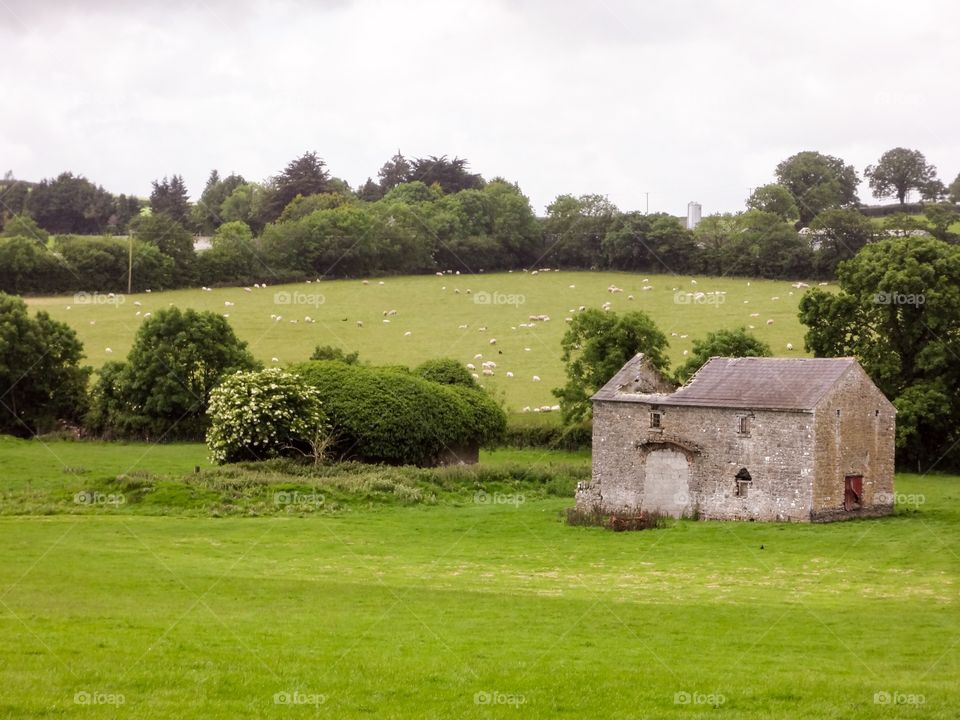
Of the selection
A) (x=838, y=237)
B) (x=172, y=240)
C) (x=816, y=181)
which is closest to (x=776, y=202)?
(x=816, y=181)

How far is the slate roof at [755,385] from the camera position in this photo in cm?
4738

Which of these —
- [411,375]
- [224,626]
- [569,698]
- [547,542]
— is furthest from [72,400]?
[569,698]

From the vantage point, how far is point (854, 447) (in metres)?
48.7

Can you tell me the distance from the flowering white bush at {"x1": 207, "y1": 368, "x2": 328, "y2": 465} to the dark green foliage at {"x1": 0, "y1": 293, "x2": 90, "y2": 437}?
71.6ft

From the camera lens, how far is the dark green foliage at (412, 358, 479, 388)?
6738 cm

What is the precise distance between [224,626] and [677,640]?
8885 millimetres

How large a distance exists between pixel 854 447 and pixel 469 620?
86.0 feet

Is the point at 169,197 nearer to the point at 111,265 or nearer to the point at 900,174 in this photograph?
the point at 111,265

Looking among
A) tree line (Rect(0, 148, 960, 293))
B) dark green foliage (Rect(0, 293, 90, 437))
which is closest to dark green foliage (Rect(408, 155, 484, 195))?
tree line (Rect(0, 148, 960, 293))

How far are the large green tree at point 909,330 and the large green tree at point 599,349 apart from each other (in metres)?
8.76

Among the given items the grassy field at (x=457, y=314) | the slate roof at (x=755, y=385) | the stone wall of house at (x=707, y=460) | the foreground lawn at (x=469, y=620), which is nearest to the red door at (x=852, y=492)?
the stone wall of house at (x=707, y=460)

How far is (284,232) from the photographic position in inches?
4562

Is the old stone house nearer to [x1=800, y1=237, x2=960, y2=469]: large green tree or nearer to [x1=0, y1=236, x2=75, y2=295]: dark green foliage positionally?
[x1=800, y1=237, x2=960, y2=469]: large green tree

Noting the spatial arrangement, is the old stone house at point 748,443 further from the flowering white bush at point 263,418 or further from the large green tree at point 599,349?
the large green tree at point 599,349
